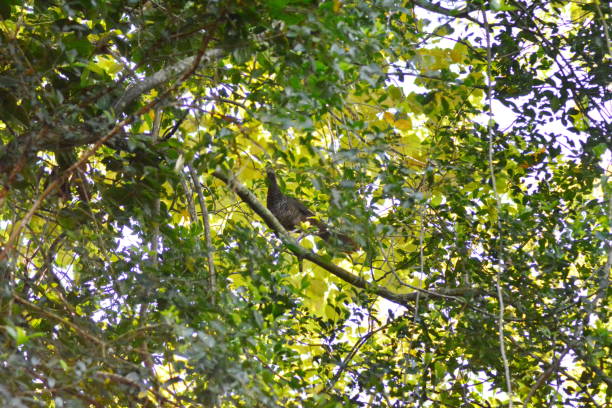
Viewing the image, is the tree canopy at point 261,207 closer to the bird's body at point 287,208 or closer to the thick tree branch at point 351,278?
the thick tree branch at point 351,278

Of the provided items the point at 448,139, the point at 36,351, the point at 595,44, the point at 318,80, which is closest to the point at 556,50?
the point at 595,44

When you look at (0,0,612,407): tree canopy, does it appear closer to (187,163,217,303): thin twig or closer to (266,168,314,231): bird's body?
(187,163,217,303): thin twig

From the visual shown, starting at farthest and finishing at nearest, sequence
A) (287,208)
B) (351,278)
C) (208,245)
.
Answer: (287,208) < (351,278) < (208,245)

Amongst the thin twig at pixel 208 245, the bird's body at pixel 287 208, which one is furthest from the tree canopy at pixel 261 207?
the bird's body at pixel 287 208

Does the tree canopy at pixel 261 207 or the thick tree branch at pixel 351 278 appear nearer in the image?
the tree canopy at pixel 261 207

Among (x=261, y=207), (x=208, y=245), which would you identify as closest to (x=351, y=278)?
(x=261, y=207)

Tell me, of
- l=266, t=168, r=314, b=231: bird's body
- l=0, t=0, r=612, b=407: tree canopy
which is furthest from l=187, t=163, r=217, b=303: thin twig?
l=266, t=168, r=314, b=231: bird's body

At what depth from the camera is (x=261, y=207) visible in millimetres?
3025

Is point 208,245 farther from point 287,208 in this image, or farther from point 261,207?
point 287,208

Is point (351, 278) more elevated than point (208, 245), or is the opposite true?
point (351, 278)

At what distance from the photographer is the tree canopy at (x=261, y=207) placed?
A: 5.21 ft

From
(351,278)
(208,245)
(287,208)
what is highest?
(287,208)

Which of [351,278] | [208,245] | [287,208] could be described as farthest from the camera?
[287,208]

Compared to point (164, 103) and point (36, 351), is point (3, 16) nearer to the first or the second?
point (164, 103)
